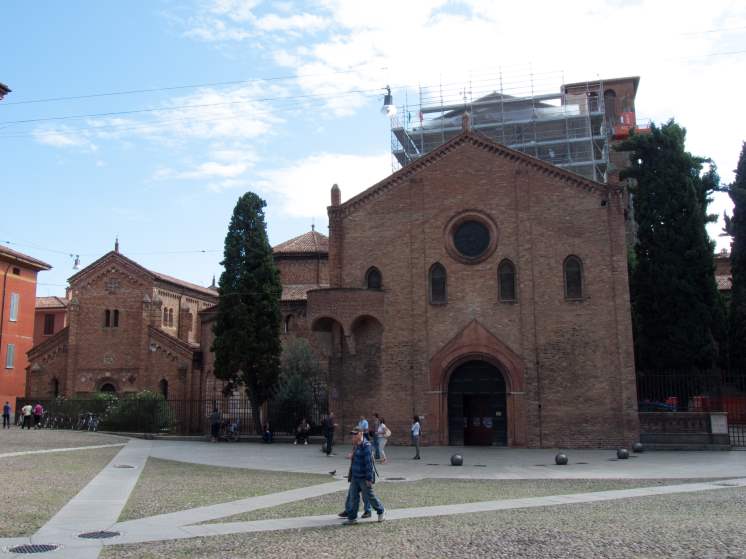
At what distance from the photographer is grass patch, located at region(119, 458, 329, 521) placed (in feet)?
40.7

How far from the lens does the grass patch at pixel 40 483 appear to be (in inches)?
420

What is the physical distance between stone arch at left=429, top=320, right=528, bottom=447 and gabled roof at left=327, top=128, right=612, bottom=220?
6546 mm

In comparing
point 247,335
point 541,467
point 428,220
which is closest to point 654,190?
point 428,220

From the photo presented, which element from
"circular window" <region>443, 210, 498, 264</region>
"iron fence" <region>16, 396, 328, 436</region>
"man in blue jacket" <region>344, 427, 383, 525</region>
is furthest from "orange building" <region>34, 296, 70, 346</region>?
"man in blue jacket" <region>344, 427, 383, 525</region>

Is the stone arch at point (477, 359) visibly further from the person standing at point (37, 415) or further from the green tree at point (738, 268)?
the person standing at point (37, 415)

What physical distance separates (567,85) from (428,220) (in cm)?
A: 3322

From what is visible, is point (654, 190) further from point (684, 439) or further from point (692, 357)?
point (684, 439)

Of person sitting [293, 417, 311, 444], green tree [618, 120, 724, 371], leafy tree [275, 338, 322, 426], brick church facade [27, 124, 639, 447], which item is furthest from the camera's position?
leafy tree [275, 338, 322, 426]

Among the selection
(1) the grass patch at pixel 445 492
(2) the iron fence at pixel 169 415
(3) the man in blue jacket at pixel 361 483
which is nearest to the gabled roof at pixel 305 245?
(2) the iron fence at pixel 169 415

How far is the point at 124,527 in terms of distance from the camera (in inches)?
407

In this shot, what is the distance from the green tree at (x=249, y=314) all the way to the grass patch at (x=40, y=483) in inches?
365

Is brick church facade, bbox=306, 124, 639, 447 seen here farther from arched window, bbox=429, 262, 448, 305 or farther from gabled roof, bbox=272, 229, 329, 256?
gabled roof, bbox=272, 229, 329, 256

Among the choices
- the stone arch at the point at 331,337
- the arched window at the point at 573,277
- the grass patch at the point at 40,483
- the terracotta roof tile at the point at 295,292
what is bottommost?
the grass patch at the point at 40,483

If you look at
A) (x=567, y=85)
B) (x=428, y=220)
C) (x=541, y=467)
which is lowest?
(x=541, y=467)
